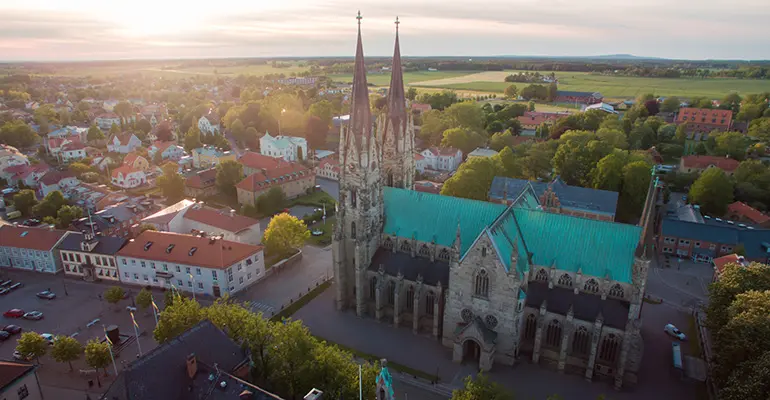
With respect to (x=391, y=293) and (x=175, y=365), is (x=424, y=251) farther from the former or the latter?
(x=175, y=365)

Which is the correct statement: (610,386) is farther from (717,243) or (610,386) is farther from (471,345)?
(717,243)

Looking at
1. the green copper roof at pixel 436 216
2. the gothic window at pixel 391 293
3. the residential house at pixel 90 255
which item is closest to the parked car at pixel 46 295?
the residential house at pixel 90 255

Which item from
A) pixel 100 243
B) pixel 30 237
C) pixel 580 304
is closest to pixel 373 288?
pixel 580 304

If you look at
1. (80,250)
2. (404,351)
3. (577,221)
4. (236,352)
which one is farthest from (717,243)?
(80,250)

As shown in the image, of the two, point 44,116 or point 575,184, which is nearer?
point 575,184

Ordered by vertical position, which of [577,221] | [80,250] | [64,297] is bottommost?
[64,297]
